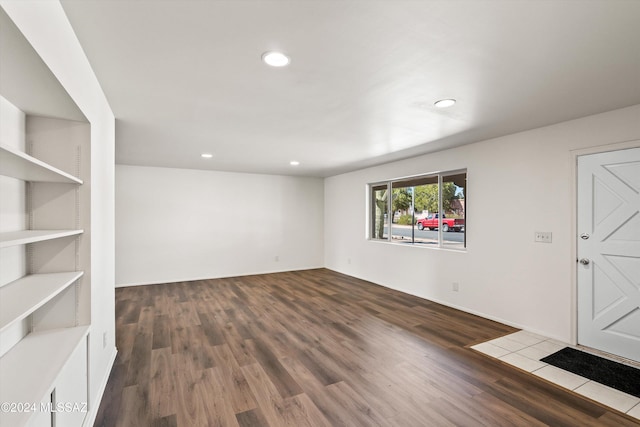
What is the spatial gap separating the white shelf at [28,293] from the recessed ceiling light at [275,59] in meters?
1.74

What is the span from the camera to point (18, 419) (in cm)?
106

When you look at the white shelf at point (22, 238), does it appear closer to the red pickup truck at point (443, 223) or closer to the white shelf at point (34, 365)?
the white shelf at point (34, 365)

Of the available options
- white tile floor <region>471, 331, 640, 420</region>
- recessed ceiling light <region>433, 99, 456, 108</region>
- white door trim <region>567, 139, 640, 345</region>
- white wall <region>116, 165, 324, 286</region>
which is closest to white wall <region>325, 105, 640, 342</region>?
white door trim <region>567, 139, 640, 345</region>

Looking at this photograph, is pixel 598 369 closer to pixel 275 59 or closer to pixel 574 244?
pixel 574 244

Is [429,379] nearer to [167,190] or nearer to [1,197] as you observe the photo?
[1,197]

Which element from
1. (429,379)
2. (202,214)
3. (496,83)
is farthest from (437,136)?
(202,214)

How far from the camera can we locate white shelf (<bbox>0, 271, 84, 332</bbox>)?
3.92 ft

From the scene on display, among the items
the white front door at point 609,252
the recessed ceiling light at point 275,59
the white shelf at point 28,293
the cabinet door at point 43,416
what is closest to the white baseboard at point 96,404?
the cabinet door at point 43,416

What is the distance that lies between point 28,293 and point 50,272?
0.49 meters

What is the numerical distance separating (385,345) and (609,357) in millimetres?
2116

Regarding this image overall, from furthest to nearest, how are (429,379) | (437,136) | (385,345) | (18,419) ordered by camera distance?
(437,136)
(385,345)
(429,379)
(18,419)

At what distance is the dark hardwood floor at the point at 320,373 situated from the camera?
208 centimetres

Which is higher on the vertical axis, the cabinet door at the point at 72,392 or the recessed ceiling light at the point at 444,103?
the recessed ceiling light at the point at 444,103

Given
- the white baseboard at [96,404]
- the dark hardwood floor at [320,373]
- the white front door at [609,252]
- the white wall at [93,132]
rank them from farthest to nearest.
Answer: the white front door at [609,252] → the dark hardwood floor at [320,373] → the white baseboard at [96,404] → the white wall at [93,132]
